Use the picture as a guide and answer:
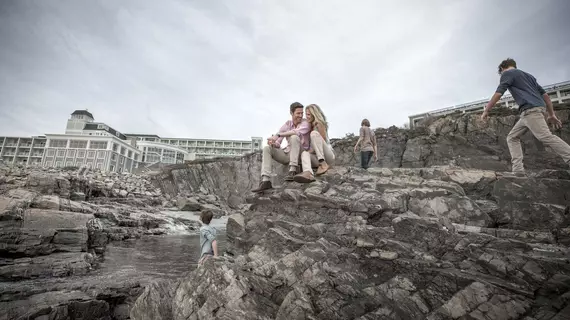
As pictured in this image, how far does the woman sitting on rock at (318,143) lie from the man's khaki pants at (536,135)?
4201 millimetres

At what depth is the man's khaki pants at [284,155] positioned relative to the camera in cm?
632

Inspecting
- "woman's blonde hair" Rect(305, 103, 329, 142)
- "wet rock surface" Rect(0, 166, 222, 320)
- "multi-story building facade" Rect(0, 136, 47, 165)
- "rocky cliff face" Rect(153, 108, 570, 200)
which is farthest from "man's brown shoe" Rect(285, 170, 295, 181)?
"multi-story building facade" Rect(0, 136, 47, 165)

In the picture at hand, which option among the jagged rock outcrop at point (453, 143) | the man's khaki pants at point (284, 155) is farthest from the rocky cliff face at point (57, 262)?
the jagged rock outcrop at point (453, 143)

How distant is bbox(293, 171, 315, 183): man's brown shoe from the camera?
5.92m

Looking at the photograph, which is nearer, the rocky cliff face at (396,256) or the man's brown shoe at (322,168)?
the rocky cliff face at (396,256)

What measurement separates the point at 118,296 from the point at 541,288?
7.50m

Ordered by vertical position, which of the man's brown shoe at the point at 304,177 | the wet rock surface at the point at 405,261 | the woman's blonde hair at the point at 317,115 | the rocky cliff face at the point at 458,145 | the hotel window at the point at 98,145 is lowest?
the wet rock surface at the point at 405,261

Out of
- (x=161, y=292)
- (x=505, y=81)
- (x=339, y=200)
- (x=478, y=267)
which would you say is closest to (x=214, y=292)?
(x=161, y=292)

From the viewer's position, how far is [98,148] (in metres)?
70.4

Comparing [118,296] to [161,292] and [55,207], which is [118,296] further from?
[55,207]

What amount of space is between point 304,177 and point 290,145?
1.01 m

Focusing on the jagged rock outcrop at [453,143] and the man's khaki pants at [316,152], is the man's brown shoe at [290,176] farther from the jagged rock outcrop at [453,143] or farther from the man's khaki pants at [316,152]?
the jagged rock outcrop at [453,143]

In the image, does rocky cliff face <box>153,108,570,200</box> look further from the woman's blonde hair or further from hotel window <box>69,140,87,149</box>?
hotel window <box>69,140,87,149</box>

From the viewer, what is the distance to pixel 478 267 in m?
3.20
